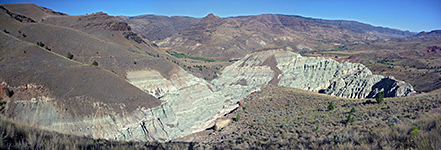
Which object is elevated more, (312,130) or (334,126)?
(334,126)

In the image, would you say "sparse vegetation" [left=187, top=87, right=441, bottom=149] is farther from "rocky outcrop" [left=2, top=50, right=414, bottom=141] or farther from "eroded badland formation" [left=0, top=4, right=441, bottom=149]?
"rocky outcrop" [left=2, top=50, right=414, bottom=141]

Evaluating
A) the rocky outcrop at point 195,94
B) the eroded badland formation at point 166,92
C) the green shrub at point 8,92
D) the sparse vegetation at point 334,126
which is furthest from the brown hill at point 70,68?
the sparse vegetation at point 334,126

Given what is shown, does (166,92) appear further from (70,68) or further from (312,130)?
(312,130)

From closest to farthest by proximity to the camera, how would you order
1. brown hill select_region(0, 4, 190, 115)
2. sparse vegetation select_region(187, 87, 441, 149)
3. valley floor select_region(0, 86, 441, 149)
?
valley floor select_region(0, 86, 441, 149), sparse vegetation select_region(187, 87, 441, 149), brown hill select_region(0, 4, 190, 115)

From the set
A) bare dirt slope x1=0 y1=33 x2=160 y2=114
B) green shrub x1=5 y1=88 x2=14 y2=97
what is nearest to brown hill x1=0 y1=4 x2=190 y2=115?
bare dirt slope x1=0 y1=33 x2=160 y2=114

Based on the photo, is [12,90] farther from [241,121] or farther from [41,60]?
[241,121]

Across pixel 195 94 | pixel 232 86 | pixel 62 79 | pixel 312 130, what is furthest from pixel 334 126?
pixel 232 86

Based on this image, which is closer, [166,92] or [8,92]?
[8,92]

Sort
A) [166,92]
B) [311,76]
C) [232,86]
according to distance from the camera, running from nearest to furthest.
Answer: [166,92], [232,86], [311,76]

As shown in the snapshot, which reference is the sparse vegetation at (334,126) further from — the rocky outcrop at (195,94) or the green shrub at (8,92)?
the green shrub at (8,92)

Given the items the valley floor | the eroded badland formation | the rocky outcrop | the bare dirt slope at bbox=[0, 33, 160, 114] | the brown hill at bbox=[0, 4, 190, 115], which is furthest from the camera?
the brown hill at bbox=[0, 4, 190, 115]

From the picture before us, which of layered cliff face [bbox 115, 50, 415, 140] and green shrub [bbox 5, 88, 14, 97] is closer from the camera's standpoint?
green shrub [bbox 5, 88, 14, 97]

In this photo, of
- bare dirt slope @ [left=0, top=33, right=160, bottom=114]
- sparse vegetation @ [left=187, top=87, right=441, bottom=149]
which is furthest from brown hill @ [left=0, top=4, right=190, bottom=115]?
sparse vegetation @ [left=187, top=87, right=441, bottom=149]
